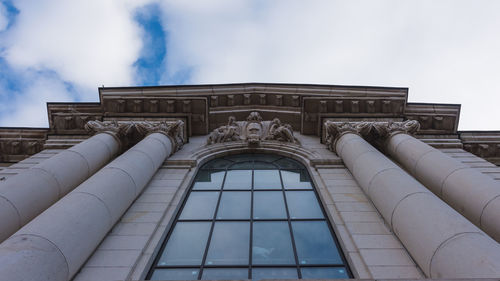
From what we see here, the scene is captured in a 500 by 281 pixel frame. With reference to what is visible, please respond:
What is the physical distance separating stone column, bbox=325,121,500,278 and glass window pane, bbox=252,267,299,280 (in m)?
2.37

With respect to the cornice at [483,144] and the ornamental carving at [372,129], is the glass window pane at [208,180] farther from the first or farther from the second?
the cornice at [483,144]

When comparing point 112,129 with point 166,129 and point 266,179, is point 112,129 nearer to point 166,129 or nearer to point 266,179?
point 166,129

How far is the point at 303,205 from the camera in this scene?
9.50 m

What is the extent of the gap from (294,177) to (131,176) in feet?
17.8

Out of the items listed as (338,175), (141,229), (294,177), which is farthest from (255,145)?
(141,229)

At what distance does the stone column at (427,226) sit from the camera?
521 cm

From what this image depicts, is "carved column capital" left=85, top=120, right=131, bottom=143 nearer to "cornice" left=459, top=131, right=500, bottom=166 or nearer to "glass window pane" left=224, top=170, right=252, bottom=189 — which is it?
"glass window pane" left=224, top=170, right=252, bottom=189

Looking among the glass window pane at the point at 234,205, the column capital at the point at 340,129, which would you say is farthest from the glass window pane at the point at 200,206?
the column capital at the point at 340,129

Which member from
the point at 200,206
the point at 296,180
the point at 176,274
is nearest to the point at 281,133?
the point at 296,180

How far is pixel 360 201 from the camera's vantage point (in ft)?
29.6

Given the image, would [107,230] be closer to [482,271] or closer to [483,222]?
[482,271]

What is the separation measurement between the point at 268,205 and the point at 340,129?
4884 millimetres

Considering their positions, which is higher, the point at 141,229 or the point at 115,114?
the point at 115,114

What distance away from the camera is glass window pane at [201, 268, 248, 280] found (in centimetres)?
650
